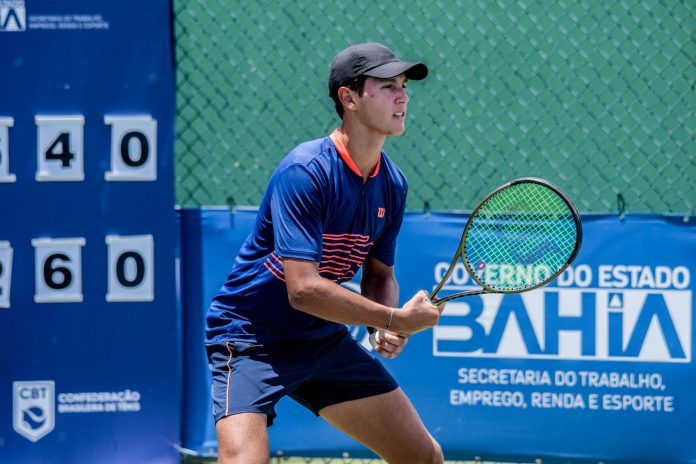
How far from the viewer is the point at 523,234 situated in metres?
4.50

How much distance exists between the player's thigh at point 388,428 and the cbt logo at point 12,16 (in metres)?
2.41

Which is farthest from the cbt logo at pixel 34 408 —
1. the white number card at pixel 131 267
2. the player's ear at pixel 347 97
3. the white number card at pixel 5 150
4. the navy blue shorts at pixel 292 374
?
the player's ear at pixel 347 97

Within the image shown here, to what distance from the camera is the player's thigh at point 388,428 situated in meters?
3.79

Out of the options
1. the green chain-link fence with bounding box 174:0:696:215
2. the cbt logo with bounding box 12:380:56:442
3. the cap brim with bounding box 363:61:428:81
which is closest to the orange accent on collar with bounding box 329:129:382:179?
the cap brim with bounding box 363:61:428:81

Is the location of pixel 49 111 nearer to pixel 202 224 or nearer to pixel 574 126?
pixel 202 224

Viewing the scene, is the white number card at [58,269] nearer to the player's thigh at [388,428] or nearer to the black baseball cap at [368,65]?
the player's thigh at [388,428]

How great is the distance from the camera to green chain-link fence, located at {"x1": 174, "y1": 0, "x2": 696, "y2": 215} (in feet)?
17.6

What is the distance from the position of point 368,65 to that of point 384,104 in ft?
0.42

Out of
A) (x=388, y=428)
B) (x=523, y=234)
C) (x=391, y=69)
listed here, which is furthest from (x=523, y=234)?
(x=391, y=69)

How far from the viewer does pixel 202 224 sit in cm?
520

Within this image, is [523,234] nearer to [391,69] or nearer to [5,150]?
[391,69]

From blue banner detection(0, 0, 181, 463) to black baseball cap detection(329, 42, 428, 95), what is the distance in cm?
167

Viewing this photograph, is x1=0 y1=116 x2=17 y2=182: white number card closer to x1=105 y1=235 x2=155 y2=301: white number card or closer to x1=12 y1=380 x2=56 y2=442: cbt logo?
x1=105 y1=235 x2=155 y2=301: white number card

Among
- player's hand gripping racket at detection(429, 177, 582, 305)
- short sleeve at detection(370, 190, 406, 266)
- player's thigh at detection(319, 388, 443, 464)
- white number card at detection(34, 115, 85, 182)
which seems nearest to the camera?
player's thigh at detection(319, 388, 443, 464)
